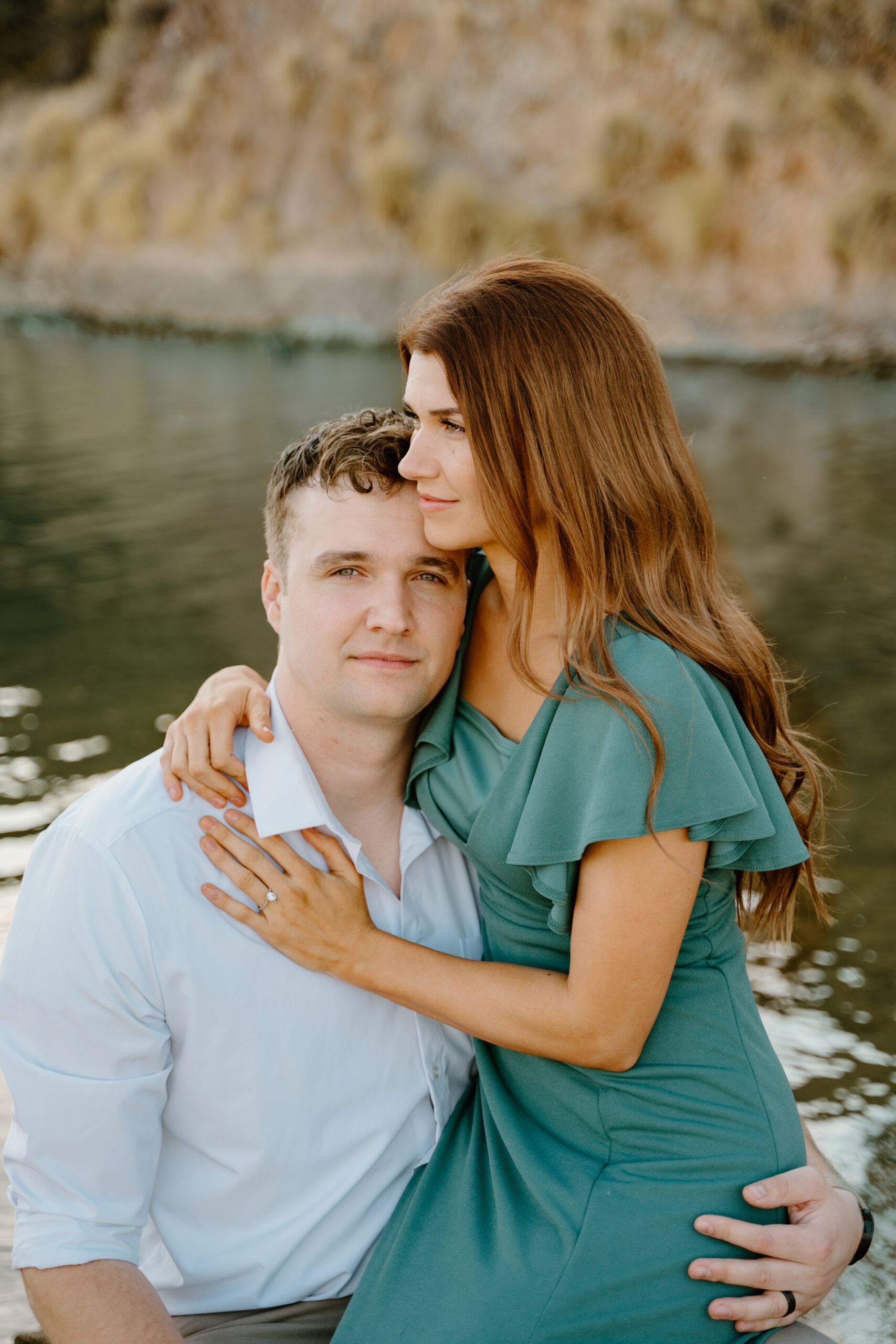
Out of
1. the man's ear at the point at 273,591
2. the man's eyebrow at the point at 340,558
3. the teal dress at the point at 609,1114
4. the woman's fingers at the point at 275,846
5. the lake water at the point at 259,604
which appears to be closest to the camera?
the teal dress at the point at 609,1114

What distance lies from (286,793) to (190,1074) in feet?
1.47

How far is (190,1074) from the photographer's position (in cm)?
183

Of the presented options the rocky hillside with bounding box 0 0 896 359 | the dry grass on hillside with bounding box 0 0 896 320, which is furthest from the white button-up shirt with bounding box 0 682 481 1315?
the dry grass on hillside with bounding box 0 0 896 320

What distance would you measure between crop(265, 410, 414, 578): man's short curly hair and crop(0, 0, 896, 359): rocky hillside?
16985 mm

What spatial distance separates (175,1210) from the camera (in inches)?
73.9

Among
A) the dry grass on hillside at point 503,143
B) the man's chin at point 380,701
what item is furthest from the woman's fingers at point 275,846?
the dry grass on hillside at point 503,143

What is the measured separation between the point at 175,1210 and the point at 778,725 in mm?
1251

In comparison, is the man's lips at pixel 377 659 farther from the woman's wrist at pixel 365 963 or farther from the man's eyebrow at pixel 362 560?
the woman's wrist at pixel 365 963

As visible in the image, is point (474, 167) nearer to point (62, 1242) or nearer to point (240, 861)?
point (240, 861)

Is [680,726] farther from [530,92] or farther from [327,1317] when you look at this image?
[530,92]

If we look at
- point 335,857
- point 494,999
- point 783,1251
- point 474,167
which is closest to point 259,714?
point 335,857

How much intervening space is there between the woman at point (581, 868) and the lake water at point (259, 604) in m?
1.14

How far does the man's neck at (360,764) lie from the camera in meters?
2.15

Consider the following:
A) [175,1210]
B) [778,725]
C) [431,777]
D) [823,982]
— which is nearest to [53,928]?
[175,1210]
